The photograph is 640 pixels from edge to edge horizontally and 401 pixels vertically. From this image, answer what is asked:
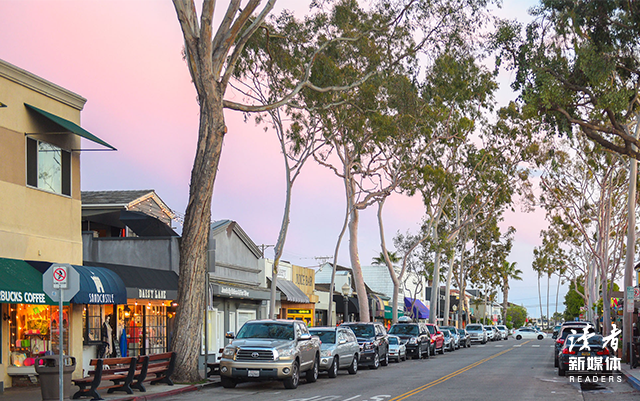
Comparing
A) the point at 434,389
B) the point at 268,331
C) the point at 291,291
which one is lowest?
the point at 434,389

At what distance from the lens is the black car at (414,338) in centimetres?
3794

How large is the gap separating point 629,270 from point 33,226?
2385 cm

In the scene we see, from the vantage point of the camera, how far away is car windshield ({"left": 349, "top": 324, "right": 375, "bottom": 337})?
30.9m

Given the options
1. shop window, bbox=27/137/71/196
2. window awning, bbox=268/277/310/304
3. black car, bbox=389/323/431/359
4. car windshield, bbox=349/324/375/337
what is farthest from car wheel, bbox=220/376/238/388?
window awning, bbox=268/277/310/304

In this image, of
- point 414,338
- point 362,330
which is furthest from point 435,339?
point 362,330

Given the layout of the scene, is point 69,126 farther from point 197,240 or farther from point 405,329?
point 405,329

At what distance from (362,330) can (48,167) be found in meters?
15.8

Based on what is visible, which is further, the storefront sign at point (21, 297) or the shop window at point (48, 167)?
the shop window at point (48, 167)

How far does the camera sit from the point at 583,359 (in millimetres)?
23203

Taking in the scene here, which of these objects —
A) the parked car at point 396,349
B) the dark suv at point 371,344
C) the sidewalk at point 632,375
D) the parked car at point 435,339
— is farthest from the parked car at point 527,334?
the sidewalk at point 632,375

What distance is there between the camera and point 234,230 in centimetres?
3525

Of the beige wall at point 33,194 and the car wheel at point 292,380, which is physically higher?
the beige wall at point 33,194

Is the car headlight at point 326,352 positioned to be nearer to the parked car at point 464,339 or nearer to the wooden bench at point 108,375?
the wooden bench at point 108,375

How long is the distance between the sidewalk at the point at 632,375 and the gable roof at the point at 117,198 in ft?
68.0
